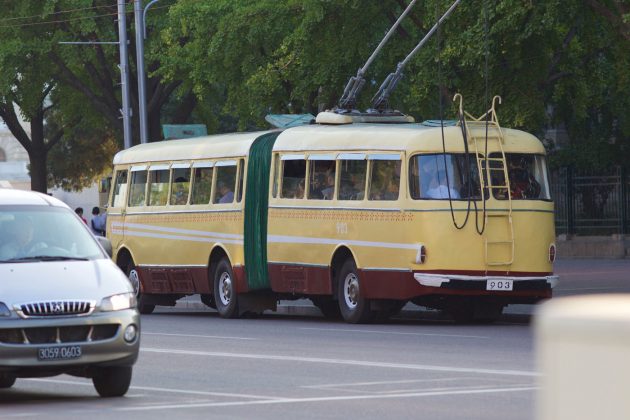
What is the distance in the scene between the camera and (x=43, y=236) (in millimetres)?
12875

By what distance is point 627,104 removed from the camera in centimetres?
4347

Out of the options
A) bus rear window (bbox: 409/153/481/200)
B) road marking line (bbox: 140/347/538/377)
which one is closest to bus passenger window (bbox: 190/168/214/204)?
bus rear window (bbox: 409/153/481/200)

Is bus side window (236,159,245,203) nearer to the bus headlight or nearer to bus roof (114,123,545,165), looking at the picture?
bus roof (114,123,545,165)

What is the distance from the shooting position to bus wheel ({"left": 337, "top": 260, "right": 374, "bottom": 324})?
22312 millimetres

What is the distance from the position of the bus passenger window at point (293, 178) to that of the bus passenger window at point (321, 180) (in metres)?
0.20

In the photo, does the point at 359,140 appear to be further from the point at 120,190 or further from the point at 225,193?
the point at 120,190

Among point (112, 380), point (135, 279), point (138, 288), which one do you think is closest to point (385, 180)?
point (138, 288)

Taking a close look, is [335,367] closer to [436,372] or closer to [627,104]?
[436,372]

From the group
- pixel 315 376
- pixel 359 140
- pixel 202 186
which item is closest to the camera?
pixel 315 376

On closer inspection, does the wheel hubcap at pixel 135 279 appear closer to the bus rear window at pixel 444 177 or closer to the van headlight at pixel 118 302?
the bus rear window at pixel 444 177

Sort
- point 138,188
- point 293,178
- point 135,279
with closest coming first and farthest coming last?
point 293,178, point 135,279, point 138,188

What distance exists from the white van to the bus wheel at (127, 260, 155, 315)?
15003mm

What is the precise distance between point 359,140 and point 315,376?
9.23 metres

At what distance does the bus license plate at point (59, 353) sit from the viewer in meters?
11.7
